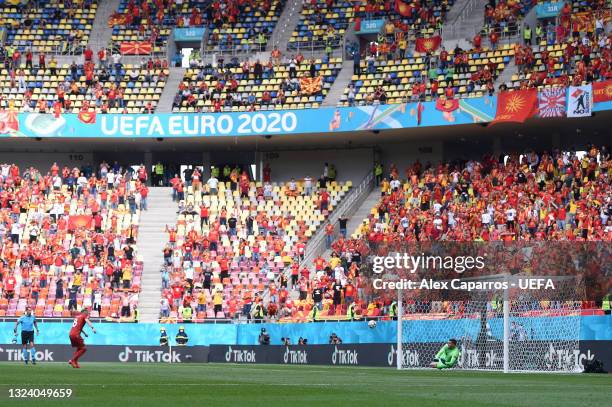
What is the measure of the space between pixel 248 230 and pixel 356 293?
9.98 m

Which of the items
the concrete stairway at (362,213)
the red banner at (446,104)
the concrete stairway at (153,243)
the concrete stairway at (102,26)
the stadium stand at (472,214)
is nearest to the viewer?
the stadium stand at (472,214)

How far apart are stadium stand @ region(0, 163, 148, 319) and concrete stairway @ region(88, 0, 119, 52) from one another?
683cm

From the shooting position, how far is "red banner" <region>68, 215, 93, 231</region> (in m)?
52.4

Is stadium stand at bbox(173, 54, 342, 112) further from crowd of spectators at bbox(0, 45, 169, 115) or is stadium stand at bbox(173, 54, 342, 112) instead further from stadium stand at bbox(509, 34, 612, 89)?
stadium stand at bbox(509, 34, 612, 89)

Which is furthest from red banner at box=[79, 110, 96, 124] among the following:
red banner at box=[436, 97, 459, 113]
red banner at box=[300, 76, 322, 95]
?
red banner at box=[436, 97, 459, 113]

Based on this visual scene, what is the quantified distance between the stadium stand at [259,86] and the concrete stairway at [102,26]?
563cm

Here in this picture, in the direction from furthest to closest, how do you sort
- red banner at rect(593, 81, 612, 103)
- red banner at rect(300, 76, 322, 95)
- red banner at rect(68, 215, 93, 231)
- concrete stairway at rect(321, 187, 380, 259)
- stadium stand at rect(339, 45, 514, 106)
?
red banner at rect(300, 76, 322, 95)
concrete stairway at rect(321, 187, 380, 259)
red banner at rect(68, 215, 93, 231)
stadium stand at rect(339, 45, 514, 106)
red banner at rect(593, 81, 612, 103)

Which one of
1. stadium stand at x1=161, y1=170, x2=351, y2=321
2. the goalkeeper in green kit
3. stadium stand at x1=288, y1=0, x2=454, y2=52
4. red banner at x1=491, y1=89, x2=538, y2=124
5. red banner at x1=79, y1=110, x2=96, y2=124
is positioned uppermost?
stadium stand at x1=288, y1=0, x2=454, y2=52

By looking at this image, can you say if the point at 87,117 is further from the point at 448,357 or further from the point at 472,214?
the point at 448,357

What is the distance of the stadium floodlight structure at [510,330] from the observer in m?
29.9

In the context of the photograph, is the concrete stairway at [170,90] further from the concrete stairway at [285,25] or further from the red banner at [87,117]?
the concrete stairway at [285,25]

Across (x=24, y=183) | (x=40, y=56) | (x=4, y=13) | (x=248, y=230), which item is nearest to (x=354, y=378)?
(x=248, y=230)
